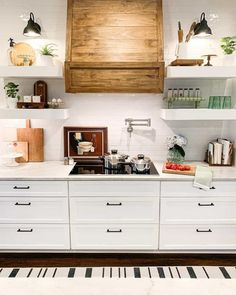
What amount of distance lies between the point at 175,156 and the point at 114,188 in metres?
0.82

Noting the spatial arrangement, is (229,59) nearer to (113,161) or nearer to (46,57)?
(113,161)

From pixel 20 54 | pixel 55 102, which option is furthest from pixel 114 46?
pixel 20 54

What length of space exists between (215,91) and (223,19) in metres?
0.75

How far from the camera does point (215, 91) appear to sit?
3.07m

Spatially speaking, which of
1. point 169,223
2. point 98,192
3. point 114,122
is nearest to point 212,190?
point 169,223

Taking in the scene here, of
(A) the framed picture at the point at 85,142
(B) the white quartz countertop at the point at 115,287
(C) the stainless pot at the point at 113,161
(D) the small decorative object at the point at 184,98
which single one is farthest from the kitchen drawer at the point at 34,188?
(B) the white quartz countertop at the point at 115,287

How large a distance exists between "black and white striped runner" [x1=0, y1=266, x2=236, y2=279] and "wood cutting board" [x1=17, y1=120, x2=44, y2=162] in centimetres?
116

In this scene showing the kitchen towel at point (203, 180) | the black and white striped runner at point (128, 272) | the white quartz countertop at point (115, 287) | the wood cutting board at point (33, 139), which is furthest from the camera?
the wood cutting board at point (33, 139)

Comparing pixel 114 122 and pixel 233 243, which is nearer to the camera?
pixel 233 243

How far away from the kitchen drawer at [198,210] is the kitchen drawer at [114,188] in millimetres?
172

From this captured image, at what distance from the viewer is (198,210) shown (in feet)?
8.65

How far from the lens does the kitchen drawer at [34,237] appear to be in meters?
2.66

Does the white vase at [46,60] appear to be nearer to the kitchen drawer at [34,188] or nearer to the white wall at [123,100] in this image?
the white wall at [123,100]

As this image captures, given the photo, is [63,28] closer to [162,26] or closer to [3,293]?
[162,26]
